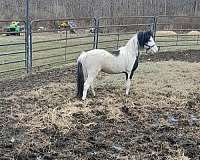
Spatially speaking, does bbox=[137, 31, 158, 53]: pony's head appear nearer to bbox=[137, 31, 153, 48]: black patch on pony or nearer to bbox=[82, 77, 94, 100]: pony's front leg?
bbox=[137, 31, 153, 48]: black patch on pony

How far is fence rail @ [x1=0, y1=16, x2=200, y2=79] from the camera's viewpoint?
855 centimetres

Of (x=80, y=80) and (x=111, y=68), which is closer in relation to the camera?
(x=80, y=80)

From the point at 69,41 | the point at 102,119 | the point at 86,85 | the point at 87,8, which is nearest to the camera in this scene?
the point at 102,119

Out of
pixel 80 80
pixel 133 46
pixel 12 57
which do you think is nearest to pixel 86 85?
pixel 80 80

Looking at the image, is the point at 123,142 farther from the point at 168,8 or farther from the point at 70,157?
the point at 168,8

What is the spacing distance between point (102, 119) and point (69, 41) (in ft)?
35.8

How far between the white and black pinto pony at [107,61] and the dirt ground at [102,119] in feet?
1.02

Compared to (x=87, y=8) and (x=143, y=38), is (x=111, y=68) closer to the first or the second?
(x=143, y=38)

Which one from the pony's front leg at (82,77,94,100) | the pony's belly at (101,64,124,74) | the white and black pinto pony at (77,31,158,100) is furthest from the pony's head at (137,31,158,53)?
the pony's front leg at (82,77,94,100)

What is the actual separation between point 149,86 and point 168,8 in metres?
13.2

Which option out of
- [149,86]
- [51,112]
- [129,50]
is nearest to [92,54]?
[129,50]

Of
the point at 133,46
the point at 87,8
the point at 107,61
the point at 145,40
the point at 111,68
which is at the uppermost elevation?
the point at 87,8

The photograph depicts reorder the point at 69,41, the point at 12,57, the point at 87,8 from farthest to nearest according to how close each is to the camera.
A: the point at 87,8 → the point at 69,41 → the point at 12,57

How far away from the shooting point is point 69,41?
15.5 metres
